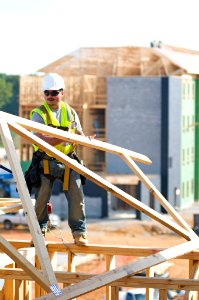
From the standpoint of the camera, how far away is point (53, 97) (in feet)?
39.1

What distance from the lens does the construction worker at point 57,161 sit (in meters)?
11.9

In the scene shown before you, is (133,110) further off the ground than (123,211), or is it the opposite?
(133,110)

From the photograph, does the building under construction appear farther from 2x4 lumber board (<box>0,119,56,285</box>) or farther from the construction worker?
2x4 lumber board (<box>0,119,56,285</box>)

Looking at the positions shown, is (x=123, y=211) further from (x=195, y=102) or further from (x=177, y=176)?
(x=195, y=102)

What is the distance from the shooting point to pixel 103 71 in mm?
71062

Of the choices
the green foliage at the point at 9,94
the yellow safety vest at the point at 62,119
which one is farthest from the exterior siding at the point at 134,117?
the yellow safety vest at the point at 62,119

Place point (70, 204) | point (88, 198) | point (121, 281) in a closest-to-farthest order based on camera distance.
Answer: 1. point (121, 281)
2. point (70, 204)
3. point (88, 198)

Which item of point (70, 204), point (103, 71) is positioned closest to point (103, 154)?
point (103, 71)

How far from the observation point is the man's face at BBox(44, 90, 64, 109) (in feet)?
39.1

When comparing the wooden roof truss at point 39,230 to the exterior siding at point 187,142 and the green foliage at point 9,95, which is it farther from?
the green foliage at point 9,95

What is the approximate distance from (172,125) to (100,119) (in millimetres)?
4805

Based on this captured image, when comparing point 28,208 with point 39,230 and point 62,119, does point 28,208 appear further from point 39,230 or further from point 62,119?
point 62,119

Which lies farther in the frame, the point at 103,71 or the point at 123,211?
the point at 103,71

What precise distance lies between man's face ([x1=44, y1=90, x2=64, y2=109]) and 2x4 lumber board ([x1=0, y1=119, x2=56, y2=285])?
142 centimetres
